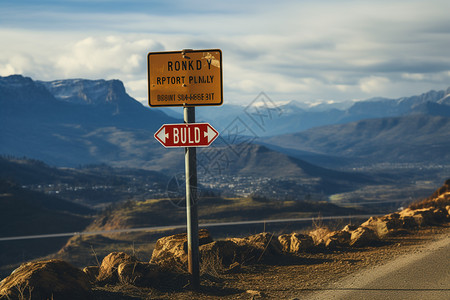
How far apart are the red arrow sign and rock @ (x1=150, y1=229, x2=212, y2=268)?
2.90 m

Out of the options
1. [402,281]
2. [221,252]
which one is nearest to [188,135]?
[221,252]

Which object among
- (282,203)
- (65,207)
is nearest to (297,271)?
(282,203)

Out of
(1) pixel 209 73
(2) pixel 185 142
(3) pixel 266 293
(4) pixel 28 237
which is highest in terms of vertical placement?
(1) pixel 209 73

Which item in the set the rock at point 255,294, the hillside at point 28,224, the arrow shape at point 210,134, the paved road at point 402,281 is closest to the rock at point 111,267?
the rock at point 255,294

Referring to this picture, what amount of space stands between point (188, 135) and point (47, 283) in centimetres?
363

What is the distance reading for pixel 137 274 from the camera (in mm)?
10422

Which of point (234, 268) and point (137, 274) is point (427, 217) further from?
point (137, 274)

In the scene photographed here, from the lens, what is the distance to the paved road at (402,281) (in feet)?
30.8

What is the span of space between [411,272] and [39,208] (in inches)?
5829

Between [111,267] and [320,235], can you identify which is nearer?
[111,267]

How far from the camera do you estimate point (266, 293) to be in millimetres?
9812

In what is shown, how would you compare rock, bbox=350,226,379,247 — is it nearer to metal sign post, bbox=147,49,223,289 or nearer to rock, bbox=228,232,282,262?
rock, bbox=228,232,282,262

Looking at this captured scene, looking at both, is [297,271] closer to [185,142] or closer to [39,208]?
[185,142]

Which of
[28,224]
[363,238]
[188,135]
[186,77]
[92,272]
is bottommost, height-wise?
[28,224]
